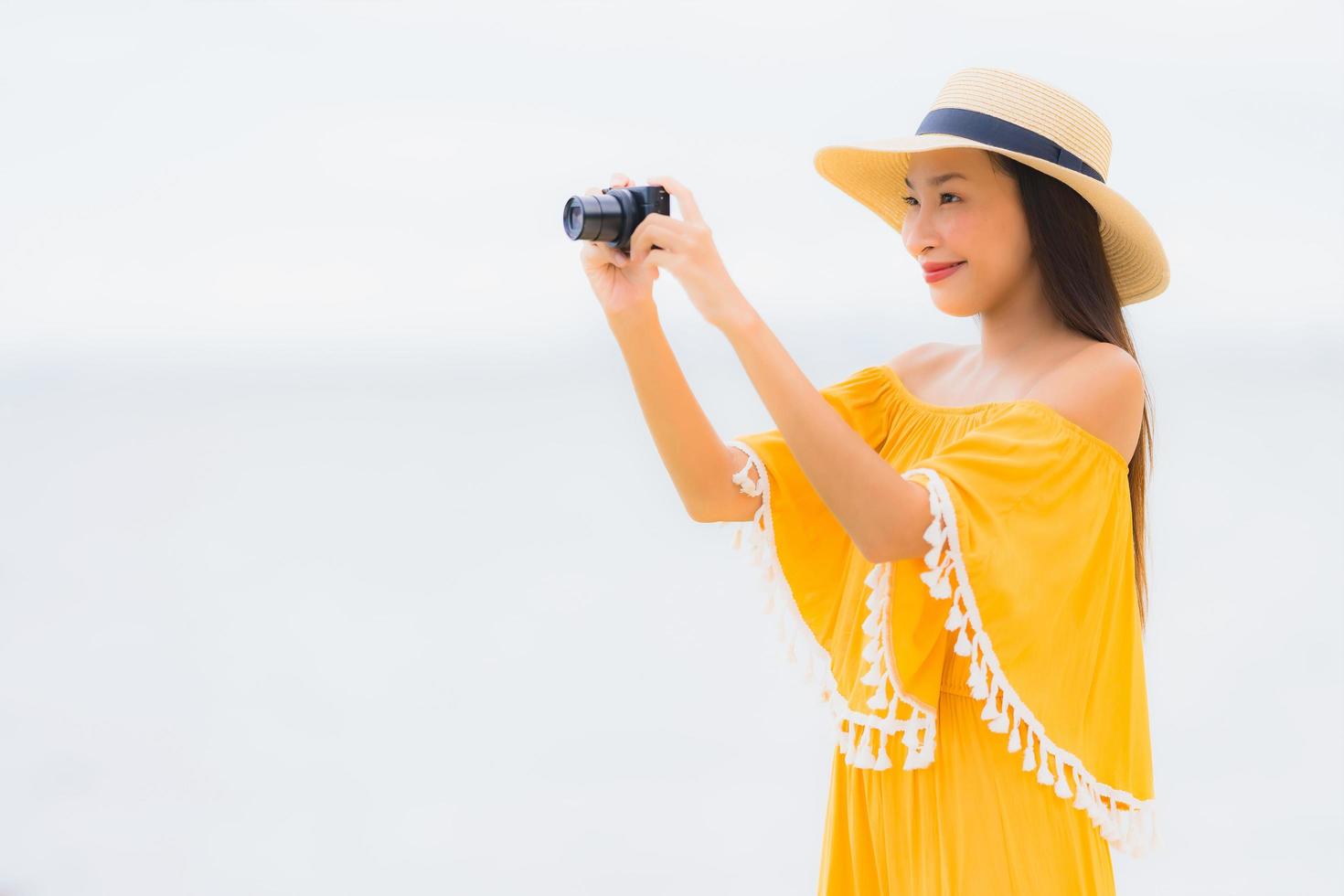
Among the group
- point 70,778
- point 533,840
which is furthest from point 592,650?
point 70,778

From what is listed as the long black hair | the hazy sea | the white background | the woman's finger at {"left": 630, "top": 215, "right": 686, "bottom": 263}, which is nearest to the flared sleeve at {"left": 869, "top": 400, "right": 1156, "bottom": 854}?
the long black hair

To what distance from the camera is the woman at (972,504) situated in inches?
37.1

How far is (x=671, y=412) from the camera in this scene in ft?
3.63

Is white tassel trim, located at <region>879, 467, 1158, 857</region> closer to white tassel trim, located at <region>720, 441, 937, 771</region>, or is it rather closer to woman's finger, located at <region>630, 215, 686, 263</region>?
white tassel trim, located at <region>720, 441, 937, 771</region>

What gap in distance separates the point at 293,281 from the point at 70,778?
501 cm

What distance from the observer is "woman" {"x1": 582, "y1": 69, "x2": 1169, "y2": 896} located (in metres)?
0.94

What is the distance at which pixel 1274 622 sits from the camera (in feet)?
10.1

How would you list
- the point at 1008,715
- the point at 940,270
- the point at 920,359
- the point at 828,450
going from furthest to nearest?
the point at 920,359 → the point at 940,270 → the point at 1008,715 → the point at 828,450

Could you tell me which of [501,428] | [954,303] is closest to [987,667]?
[954,303]

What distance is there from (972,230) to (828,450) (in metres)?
0.28

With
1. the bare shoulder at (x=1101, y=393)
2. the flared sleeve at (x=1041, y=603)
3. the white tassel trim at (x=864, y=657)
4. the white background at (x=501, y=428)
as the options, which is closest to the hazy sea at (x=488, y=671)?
the white background at (x=501, y=428)

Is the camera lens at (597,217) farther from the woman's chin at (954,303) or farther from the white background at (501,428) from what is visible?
the white background at (501,428)

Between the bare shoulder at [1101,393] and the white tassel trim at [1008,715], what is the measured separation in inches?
5.7

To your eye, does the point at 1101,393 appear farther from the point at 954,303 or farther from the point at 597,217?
the point at 597,217
